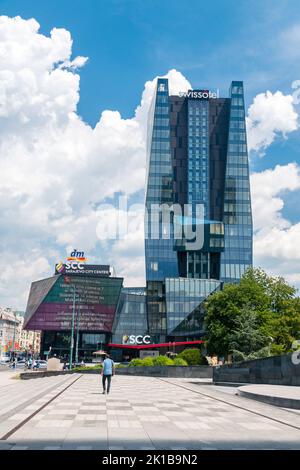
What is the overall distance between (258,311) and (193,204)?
7855 centimetres

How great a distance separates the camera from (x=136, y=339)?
12850 cm

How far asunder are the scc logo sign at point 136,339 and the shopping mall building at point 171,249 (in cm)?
26

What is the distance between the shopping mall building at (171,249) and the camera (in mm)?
127812

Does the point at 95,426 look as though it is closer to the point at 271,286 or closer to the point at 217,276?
the point at 271,286

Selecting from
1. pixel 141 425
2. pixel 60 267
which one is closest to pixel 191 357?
pixel 141 425

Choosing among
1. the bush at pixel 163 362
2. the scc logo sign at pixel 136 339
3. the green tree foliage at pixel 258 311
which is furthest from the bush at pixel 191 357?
the scc logo sign at pixel 136 339

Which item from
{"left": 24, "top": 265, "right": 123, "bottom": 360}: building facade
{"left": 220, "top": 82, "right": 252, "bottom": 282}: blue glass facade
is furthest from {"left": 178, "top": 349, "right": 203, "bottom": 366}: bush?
{"left": 24, "top": 265, "right": 123, "bottom": 360}: building facade

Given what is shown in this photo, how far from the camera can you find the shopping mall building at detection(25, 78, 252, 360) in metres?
Answer: 128

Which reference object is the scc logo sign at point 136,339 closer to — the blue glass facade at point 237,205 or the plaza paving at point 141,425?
the blue glass facade at point 237,205

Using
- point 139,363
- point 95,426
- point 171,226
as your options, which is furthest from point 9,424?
point 171,226

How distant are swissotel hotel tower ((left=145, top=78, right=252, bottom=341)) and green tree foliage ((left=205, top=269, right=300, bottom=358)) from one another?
5821 centimetres

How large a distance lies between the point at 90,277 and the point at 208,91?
2507 inches

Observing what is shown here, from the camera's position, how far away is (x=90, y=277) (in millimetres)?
131500

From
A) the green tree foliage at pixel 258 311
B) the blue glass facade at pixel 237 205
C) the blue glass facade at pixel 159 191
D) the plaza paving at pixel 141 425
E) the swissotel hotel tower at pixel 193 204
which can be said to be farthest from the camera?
the blue glass facade at pixel 237 205
